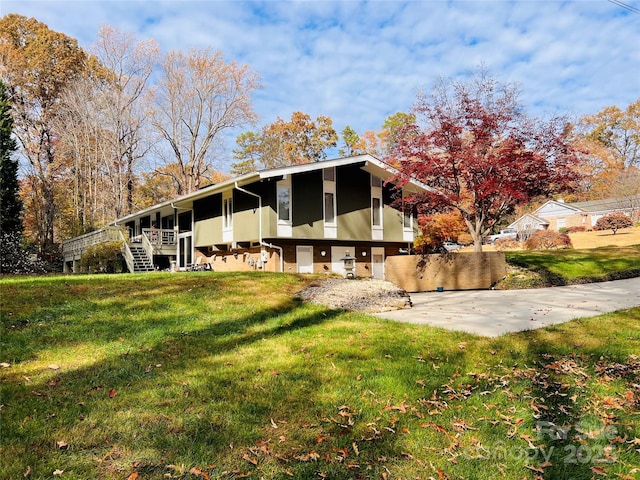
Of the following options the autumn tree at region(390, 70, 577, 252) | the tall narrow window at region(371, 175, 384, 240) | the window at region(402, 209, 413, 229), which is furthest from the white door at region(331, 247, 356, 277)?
the autumn tree at region(390, 70, 577, 252)

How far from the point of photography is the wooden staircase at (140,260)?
1902 centimetres

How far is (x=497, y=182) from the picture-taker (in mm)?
12719

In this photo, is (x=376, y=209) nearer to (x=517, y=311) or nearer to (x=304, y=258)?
(x=304, y=258)

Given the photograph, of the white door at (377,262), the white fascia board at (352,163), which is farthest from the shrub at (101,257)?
the white door at (377,262)

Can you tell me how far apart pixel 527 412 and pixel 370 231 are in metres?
13.6

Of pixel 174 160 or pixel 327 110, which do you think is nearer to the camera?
pixel 174 160

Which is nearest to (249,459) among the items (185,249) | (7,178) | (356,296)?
(356,296)

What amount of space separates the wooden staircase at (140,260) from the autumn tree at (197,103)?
823cm

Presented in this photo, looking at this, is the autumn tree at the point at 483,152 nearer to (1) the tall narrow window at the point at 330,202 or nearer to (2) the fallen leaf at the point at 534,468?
(1) the tall narrow window at the point at 330,202

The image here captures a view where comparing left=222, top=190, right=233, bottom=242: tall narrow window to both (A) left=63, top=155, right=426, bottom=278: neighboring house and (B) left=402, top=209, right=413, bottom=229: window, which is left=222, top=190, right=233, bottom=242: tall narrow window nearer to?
(A) left=63, top=155, right=426, bottom=278: neighboring house

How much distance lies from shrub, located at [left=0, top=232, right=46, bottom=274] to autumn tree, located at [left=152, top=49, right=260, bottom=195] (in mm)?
10430

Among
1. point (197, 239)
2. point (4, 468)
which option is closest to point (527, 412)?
point (4, 468)

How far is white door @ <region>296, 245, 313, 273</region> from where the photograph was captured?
15.3 m

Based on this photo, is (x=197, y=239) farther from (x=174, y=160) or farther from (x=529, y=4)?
(x=529, y=4)
